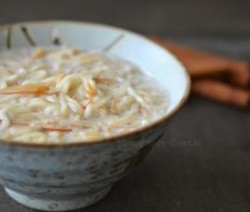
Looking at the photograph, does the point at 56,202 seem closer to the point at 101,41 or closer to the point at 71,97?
the point at 71,97

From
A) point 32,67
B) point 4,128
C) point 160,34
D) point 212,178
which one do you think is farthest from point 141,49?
point 160,34

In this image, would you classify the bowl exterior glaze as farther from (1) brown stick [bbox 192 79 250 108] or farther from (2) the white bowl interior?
(1) brown stick [bbox 192 79 250 108]

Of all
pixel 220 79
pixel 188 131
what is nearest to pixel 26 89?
pixel 188 131

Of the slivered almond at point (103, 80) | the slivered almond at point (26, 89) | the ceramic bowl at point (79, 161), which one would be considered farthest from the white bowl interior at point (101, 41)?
the slivered almond at point (26, 89)

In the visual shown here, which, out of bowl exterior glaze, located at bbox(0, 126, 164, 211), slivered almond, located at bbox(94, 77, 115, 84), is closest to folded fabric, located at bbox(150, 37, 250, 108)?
slivered almond, located at bbox(94, 77, 115, 84)

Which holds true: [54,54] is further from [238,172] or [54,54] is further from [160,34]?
[160,34]

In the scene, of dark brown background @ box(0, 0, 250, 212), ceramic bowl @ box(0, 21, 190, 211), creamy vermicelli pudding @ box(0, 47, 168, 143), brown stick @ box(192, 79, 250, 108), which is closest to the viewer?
ceramic bowl @ box(0, 21, 190, 211)
